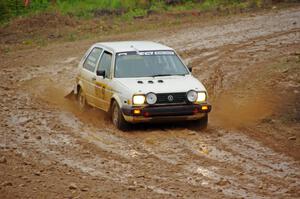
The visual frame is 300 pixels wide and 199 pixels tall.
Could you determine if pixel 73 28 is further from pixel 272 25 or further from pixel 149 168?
pixel 149 168

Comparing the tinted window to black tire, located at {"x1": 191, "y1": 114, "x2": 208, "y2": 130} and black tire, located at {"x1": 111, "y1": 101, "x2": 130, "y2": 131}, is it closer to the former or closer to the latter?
black tire, located at {"x1": 111, "y1": 101, "x2": 130, "y2": 131}

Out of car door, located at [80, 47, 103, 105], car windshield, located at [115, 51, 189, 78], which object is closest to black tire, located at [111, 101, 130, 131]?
car windshield, located at [115, 51, 189, 78]

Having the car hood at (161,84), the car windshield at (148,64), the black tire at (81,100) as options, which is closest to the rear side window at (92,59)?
the black tire at (81,100)

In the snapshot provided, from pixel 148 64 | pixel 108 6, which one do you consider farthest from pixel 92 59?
pixel 108 6

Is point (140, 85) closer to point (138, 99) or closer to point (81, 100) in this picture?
point (138, 99)

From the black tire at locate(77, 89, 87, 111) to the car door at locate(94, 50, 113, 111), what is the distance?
0.89 meters

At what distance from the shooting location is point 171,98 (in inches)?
534

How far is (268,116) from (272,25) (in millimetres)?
14107

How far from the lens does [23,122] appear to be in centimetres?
1476

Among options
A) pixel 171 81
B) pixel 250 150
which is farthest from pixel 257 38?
pixel 250 150

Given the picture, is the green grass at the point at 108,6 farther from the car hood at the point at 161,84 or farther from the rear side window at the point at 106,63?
the car hood at the point at 161,84

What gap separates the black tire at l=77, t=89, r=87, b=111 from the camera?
1599 centimetres

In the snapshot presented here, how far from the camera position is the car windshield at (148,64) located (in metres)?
14.5

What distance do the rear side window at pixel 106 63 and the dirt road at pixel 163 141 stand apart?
3.05 feet
